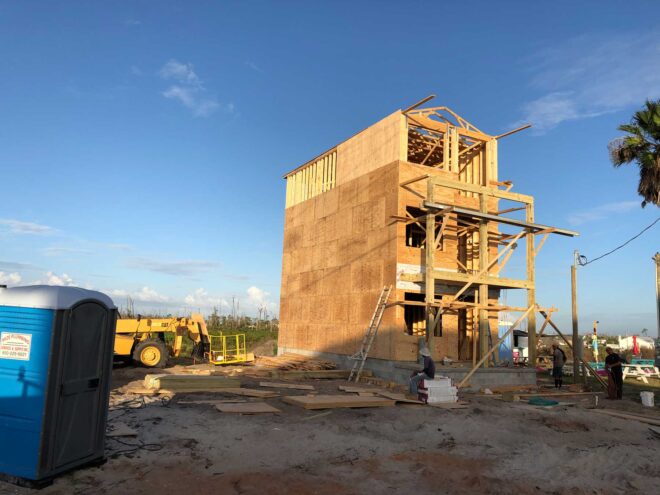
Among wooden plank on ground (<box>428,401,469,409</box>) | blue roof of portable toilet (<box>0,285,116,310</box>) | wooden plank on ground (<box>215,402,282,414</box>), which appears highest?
blue roof of portable toilet (<box>0,285,116,310</box>)

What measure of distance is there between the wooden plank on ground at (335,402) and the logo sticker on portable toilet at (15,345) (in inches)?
263

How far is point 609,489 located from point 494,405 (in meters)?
6.77

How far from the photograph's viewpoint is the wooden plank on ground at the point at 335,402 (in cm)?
1168

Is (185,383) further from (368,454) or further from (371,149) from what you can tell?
(371,149)

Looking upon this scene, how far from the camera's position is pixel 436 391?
1316 cm

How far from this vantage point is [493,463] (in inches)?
312

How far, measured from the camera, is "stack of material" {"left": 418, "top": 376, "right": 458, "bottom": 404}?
13.1 meters

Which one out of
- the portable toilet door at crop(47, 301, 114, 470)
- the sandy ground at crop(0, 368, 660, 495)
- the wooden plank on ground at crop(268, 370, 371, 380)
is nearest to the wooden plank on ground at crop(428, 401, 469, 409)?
the sandy ground at crop(0, 368, 660, 495)

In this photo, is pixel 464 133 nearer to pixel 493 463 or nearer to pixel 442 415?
pixel 442 415

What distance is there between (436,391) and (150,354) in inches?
462

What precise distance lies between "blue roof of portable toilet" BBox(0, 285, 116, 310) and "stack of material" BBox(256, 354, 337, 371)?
13976 millimetres

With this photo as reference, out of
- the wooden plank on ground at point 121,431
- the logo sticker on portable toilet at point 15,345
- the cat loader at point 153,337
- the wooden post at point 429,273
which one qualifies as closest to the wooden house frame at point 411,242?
the wooden post at point 429,273

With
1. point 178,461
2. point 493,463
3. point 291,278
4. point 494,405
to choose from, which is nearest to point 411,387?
point 494,405

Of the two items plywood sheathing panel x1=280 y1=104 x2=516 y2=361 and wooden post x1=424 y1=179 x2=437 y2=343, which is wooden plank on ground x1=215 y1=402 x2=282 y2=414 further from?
wooden post x1=424 y1=179 x2=437 y2=343
